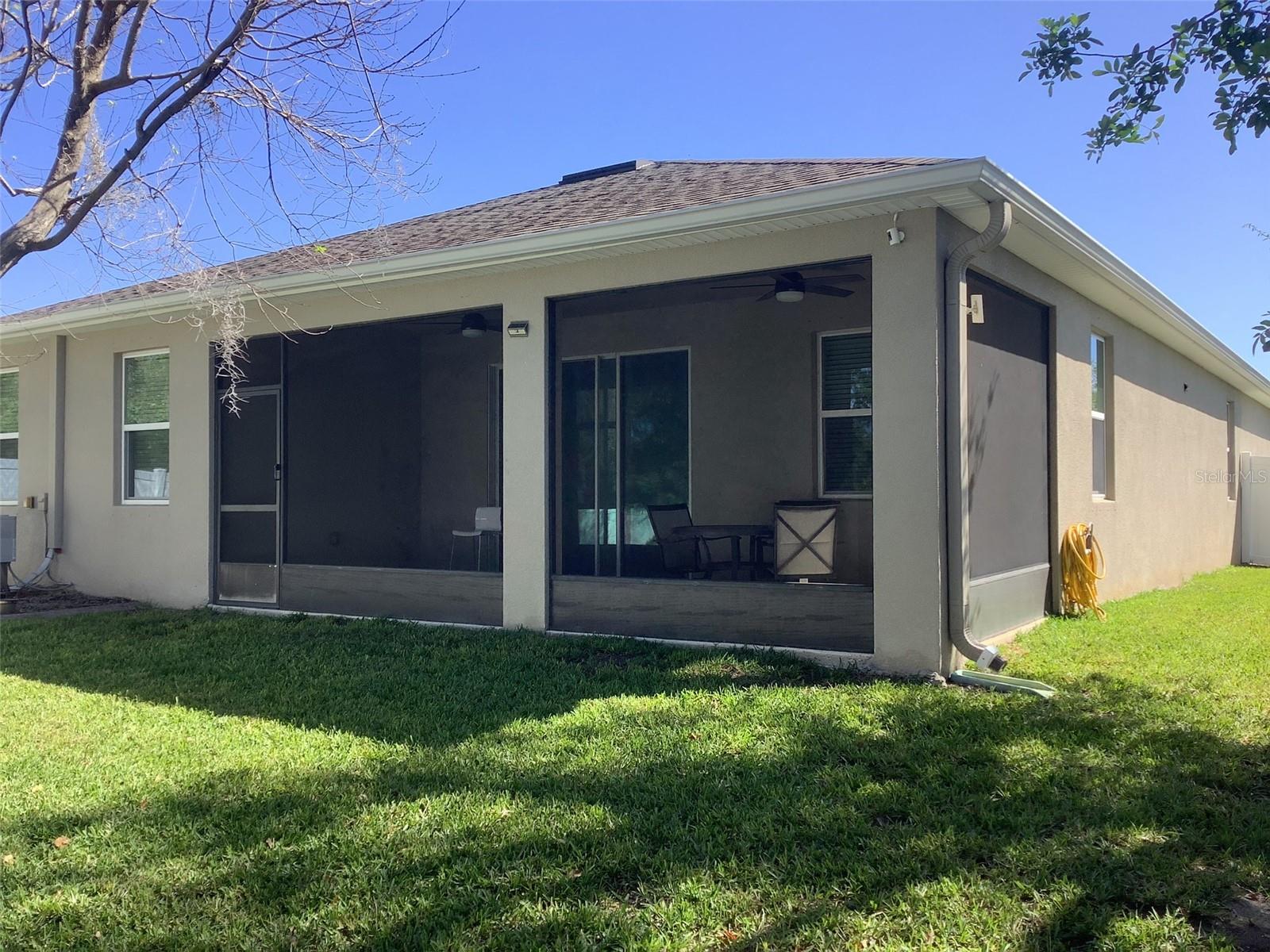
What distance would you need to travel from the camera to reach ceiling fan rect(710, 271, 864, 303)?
7922 mm

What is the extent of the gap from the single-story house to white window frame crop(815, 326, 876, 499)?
22mm

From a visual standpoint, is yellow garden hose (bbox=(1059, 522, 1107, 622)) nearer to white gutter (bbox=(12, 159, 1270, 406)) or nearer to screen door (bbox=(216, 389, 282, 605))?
white gutter (bbox=(12, 159, 1270, 406))

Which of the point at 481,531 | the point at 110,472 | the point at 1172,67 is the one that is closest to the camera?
the point at 1172,67

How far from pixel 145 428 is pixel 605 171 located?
561cm

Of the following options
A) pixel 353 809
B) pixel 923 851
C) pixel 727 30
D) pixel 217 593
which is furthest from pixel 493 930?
pixel 727 30

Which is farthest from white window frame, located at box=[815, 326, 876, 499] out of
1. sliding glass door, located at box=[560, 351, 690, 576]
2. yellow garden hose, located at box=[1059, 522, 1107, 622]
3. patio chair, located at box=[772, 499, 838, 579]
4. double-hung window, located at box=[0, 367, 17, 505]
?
double-hung window, located at box=[0, 367, 17, 505]

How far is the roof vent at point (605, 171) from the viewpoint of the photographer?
36.8ft

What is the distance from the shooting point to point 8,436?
11.5 metres

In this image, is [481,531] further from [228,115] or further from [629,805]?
[629,805]

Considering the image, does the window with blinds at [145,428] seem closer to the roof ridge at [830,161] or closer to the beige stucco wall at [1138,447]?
the roof ridge at [830,161]

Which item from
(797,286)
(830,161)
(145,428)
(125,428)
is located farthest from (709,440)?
(125,428)

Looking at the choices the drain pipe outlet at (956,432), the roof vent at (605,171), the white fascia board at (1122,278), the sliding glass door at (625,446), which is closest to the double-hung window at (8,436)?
the sliding glass door at (625,446)

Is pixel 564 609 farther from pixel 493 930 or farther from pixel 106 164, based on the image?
pixel 493 930

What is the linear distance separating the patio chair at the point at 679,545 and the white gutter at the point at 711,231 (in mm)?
2648
